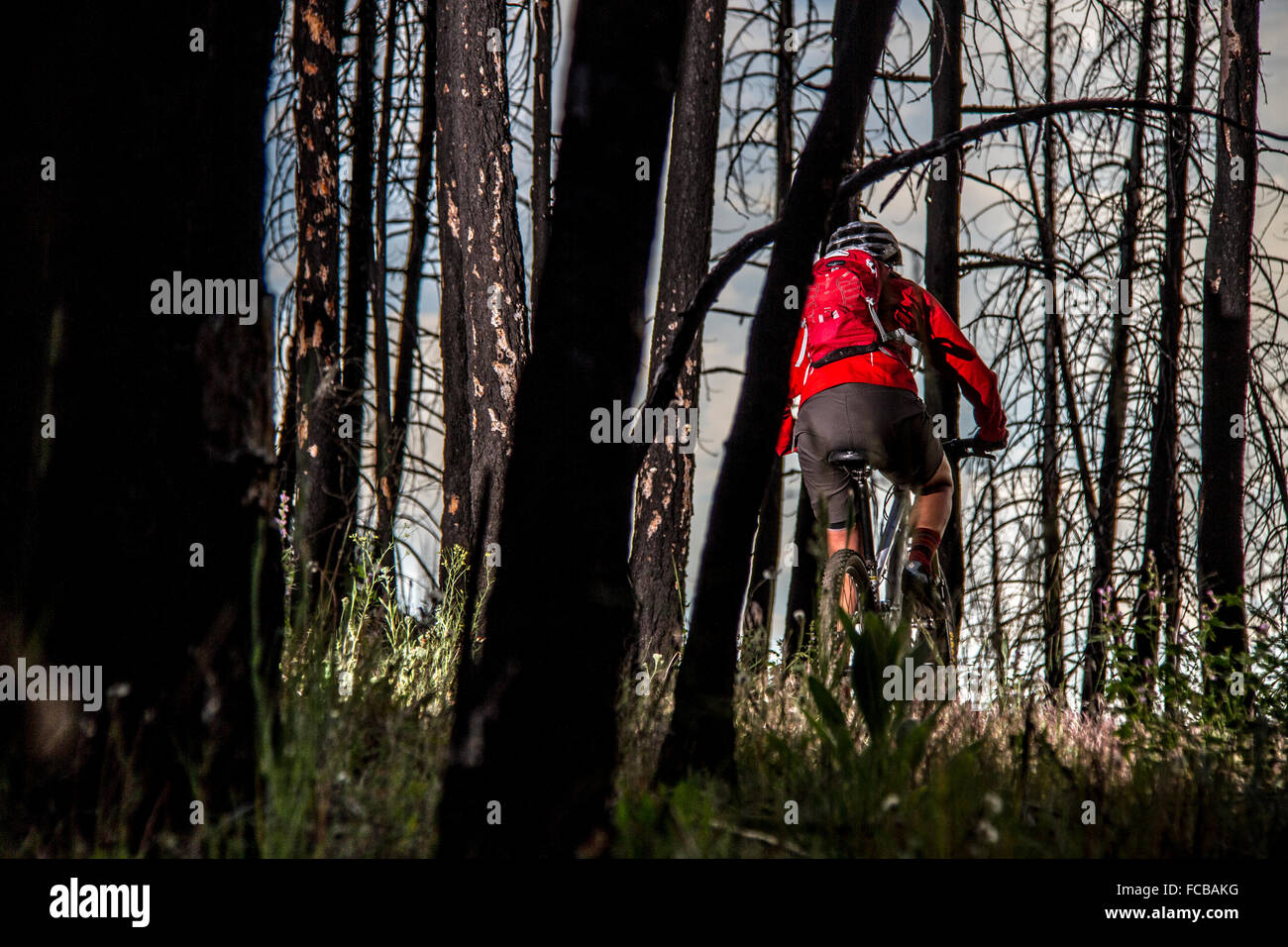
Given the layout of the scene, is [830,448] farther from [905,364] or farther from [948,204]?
[948,204]

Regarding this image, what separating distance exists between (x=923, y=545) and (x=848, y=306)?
3.93 ft

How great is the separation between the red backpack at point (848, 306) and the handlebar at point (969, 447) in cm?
67

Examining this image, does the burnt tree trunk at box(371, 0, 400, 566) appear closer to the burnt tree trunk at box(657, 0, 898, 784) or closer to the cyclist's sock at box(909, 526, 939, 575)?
the cyclist's sock at box(909, 526, 939, 575)

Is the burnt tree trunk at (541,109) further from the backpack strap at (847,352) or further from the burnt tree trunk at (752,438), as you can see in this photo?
the burnt tree trunk at (752,438)

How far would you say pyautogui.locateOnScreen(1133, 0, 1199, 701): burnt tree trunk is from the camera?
275 inches

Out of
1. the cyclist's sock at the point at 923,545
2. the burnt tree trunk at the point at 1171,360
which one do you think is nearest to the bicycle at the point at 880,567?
the cyclist's sock at the point at 923,545

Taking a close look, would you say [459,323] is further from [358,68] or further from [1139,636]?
[1139,636]

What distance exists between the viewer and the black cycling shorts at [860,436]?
4.96 meters

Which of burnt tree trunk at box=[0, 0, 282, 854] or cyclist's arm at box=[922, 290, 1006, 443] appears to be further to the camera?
cyclist's arm at box=[922, 290, 1006, 443]

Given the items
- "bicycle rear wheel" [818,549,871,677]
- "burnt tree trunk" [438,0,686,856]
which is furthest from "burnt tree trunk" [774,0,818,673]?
"burnt tree trunk" [438,0,686,856]

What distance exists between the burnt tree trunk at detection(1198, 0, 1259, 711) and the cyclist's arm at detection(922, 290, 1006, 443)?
216 centimetres

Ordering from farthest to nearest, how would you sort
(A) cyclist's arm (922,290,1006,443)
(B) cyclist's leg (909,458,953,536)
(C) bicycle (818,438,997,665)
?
(B) cyclist's leg (909,458,953,536) → (A) cyclist's arm (922,290,1006,443) → (C) bicycle (818,438,997,665)

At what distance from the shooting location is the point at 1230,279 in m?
6.65

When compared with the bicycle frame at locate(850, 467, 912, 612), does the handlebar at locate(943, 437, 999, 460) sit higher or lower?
higher
